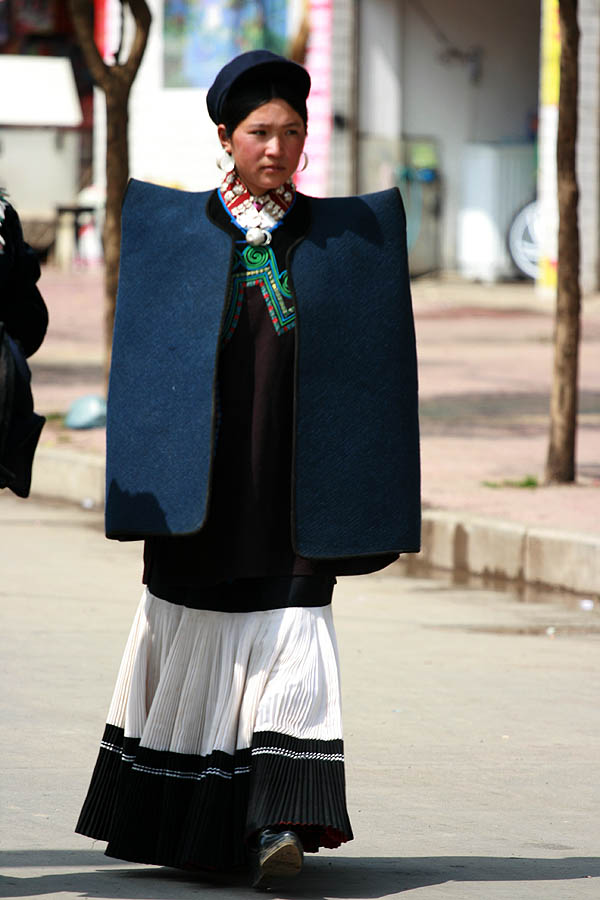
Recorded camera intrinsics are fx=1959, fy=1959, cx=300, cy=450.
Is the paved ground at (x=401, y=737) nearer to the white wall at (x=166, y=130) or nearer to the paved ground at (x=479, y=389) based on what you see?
the paved ground at (x=479, y=389)

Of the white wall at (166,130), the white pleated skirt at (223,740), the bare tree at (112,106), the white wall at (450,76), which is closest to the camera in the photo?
the white pleated skirt at (223,740)

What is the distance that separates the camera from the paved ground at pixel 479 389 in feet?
32.8

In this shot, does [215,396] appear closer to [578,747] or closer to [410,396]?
[410,396]

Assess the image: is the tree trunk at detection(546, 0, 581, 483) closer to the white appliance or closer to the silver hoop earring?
the silver hoop earring

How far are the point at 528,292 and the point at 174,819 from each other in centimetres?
2299

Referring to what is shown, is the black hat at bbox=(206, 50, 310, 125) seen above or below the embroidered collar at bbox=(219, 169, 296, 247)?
above

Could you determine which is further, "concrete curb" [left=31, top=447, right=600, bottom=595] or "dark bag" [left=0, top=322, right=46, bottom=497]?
"concrete curb" [left=31, top=447, right=600, bottom=595]

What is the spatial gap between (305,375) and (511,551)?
15.7 ft

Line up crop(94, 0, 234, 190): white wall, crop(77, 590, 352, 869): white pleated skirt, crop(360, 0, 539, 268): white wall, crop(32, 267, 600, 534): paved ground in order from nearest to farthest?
crop(77, 590, 352, 869): white pleated skirt → crop(32, 267, 600, 534): paved ground → crop(360, 0, 539, 268): white wall → crop(94, 0, 234, 190): white wall

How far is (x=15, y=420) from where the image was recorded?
408cm

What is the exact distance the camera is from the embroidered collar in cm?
435

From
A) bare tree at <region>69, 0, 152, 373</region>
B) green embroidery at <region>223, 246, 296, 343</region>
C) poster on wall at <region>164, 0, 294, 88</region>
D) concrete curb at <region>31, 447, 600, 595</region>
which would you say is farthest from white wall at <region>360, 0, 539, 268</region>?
green embroidery at <region>223, 246, 296, 343</region>

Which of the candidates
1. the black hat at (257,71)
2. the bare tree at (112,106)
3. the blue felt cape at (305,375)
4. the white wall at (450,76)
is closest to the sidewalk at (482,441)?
the bare tree at (112,106)

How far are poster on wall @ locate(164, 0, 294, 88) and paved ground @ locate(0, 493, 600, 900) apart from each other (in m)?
21.2
